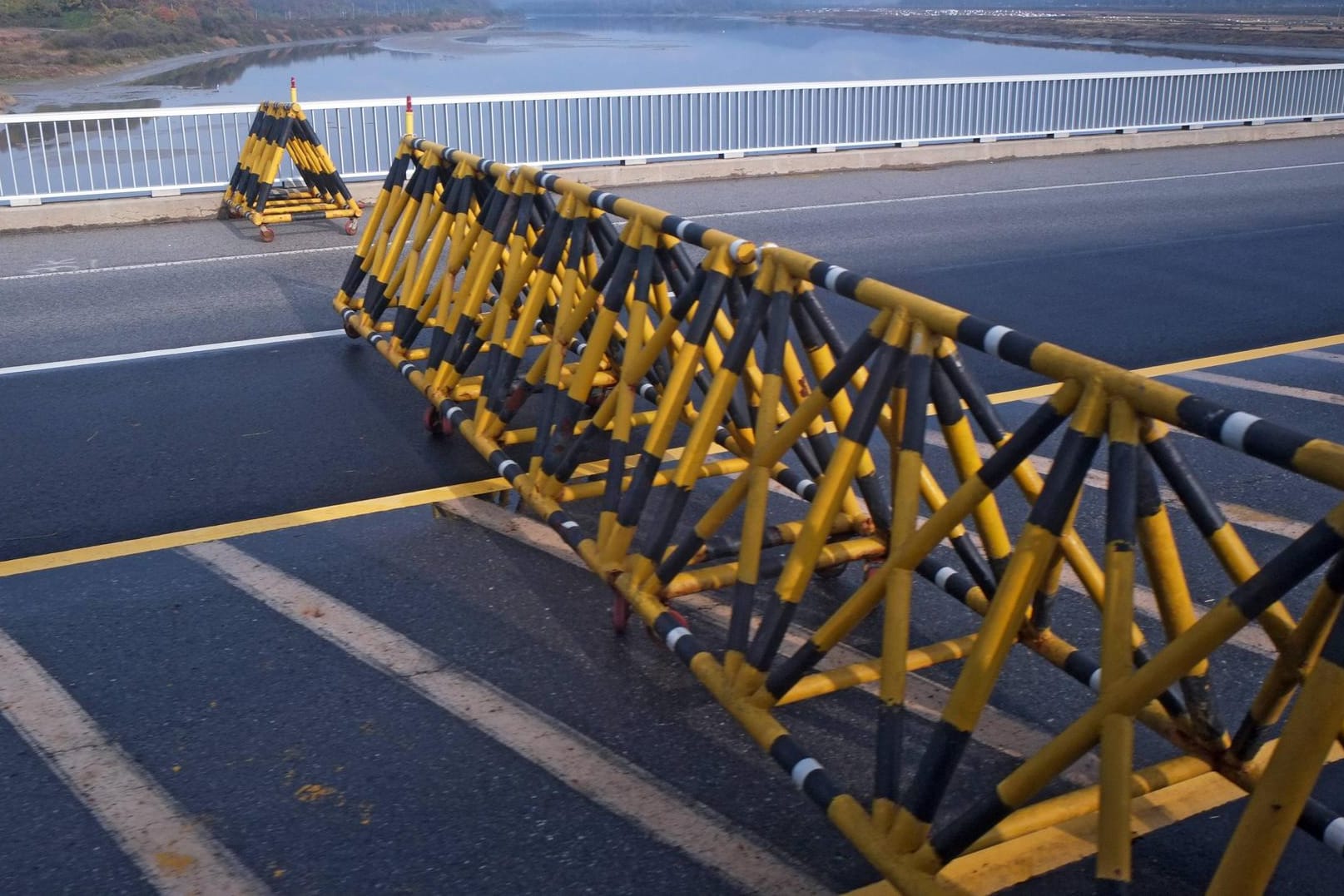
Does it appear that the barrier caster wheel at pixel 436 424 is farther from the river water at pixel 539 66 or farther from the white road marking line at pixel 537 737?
the river water at pixel 539 66

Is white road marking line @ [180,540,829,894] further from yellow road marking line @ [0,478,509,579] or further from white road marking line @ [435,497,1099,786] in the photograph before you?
white road marking line @ [435,497,1099,786]

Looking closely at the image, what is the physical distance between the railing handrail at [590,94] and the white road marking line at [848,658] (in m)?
9.68

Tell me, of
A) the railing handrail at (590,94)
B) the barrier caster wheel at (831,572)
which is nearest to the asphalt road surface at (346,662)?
the barrier caster wheel at (831,572)

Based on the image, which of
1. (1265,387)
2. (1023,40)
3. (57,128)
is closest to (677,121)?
(57,128)

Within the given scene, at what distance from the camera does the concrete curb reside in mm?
13891

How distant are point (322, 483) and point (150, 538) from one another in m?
0.88

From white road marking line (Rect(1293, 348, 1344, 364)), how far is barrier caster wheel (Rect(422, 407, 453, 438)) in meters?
5.34

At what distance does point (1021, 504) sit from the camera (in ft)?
20.0

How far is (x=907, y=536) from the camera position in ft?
11.7

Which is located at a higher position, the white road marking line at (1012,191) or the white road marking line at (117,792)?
the white road marking line at (117,792)

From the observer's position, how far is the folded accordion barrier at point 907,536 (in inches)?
110

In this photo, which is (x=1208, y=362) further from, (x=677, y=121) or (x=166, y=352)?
(x=677, y=121)

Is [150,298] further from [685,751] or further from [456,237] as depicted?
[685,751]

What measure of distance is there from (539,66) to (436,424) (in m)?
48.7
